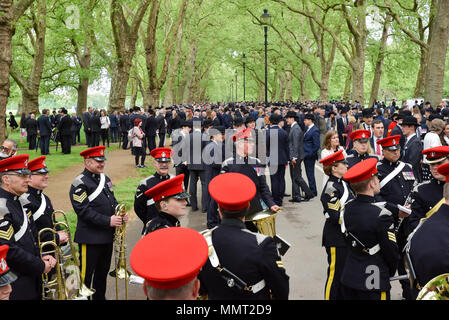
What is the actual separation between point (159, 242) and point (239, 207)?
100 cm

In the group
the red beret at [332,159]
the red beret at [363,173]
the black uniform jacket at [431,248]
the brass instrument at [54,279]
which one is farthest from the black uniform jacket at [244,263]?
the red beret at [332,159]

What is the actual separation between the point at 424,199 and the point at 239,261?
262 cm

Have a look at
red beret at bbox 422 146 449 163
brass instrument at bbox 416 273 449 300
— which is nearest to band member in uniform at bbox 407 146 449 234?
red beret at bbox 422 146 449 163

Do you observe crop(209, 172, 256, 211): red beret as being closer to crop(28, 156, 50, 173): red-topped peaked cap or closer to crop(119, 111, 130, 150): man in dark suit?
crop(28, 156, 50, 173): red-topped peaked cap

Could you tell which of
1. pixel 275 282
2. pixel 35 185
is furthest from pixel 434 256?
pixel 35 185

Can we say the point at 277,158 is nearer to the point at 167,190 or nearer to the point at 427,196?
the point at 427,196

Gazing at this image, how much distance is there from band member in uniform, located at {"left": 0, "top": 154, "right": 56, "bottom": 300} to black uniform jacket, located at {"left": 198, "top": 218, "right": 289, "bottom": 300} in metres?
1.79

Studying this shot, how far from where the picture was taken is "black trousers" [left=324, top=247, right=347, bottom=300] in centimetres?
468

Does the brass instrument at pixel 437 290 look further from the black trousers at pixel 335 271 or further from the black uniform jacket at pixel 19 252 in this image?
the black uniform jacket at pixel 19 252

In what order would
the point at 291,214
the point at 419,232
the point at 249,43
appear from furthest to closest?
1. the point at 249,43
2. the point at 291,214
3. the point at 419,232

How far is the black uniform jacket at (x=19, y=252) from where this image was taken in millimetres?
3705

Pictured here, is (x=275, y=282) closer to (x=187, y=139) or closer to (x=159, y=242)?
(x=159, y=242)

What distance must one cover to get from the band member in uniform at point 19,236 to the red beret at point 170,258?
2.04 metres

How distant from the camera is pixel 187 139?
1041cm
